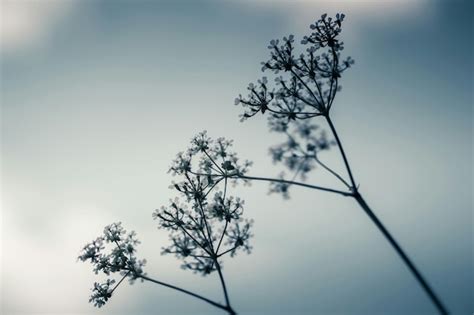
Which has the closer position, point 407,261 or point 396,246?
point 407,261

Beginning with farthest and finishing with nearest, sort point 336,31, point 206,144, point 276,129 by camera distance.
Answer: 1. point 276,129
2. point 206,144
3. point 336,31

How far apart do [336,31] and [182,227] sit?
6.06 metres

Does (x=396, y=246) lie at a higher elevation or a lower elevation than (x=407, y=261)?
higher

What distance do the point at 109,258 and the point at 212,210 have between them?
9.41 feet

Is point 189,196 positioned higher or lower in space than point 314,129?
lower

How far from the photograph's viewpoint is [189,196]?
855cm

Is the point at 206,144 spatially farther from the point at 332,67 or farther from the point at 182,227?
the point at 332,67

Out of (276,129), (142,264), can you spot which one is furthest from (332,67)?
(142,264)

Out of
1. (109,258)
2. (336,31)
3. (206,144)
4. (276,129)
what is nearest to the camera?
(336,31)

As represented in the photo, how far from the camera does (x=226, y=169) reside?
8477mm

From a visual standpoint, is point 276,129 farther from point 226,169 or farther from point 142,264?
point 142,264

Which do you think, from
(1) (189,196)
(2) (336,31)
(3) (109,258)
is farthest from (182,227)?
(2) (336,31)

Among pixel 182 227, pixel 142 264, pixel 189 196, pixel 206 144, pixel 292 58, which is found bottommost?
pixel 142 264

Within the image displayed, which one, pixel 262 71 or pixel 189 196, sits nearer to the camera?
pixel 262 71
